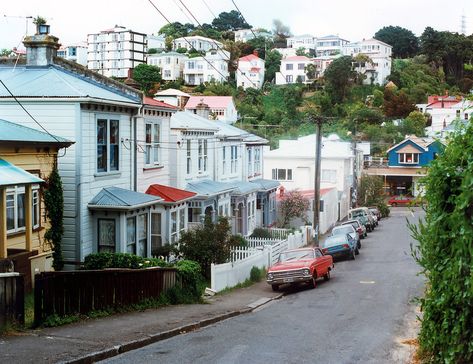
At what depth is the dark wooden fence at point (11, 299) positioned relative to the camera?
531 inches

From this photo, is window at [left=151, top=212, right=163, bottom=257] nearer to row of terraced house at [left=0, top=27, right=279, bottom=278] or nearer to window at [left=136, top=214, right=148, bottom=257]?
row of terraced house at [left=0, top=27, right=279, bottom=278]

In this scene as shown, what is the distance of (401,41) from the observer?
176 m

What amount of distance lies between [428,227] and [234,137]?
97.0ft

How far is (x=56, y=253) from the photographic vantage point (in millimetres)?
21141

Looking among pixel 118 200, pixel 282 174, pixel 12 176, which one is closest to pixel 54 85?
pixel 118 200

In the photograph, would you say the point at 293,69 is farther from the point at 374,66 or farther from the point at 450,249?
the point at 450,249

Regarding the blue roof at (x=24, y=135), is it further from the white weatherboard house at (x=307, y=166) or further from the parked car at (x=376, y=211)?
the parked car at (x=376, y=211)

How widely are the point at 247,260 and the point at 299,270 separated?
10.5ft

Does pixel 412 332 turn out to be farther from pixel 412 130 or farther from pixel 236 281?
pixel 412 130

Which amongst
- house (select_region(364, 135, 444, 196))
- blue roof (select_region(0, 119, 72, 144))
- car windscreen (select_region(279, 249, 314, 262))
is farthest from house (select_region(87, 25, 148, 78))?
blue roof (select_region(0, 119, 72, 144))

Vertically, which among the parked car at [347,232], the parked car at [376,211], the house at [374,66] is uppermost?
the house at [374,66]

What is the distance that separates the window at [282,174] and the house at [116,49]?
107 metres

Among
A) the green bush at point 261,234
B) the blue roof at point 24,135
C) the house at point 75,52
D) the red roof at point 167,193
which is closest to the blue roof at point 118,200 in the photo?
the blue roof at point 24,135

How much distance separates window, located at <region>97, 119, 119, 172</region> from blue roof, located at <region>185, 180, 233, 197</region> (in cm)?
790
